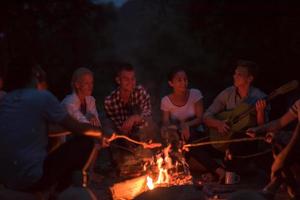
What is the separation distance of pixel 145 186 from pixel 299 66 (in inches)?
149

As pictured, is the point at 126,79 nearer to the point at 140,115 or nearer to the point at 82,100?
the point at 140,115

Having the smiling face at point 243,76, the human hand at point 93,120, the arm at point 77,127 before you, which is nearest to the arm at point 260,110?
the smiling face at point 243,76

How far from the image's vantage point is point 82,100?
693 cm

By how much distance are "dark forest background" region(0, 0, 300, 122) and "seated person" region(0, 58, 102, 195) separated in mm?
2056

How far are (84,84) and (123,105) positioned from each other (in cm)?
74

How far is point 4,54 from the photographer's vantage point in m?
9.92

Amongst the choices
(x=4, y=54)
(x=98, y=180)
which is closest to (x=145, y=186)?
(x=98, y=180)

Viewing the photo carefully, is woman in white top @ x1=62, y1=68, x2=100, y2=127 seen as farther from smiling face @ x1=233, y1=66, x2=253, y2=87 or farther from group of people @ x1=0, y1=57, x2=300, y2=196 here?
smiling face @ x1=233, y1=66, x2=253, y2=87

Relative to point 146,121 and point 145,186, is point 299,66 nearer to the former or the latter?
point 146,121

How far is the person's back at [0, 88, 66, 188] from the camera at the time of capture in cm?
438

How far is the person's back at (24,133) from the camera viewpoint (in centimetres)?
438

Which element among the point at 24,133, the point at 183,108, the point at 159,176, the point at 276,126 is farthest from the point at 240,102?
the point at 24,133

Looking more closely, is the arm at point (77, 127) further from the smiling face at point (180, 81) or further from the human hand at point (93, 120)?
the smiling face at point (180, 81)

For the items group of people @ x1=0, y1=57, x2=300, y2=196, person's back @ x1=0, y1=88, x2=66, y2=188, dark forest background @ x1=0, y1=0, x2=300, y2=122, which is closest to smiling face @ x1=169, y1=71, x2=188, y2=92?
group of people @ x1=0, y1=57, x2=300, y2=196
